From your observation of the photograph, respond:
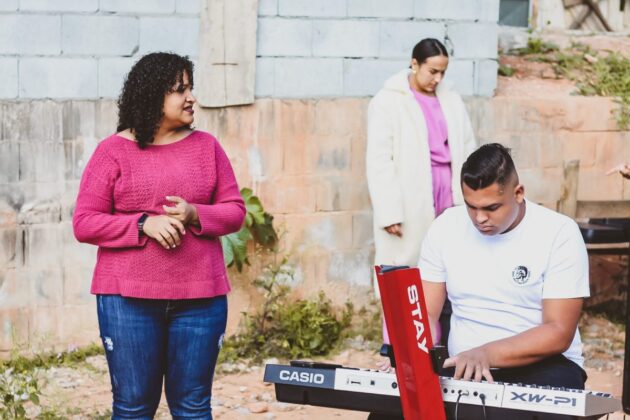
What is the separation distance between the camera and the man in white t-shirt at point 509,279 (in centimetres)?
390

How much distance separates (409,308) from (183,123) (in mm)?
1489

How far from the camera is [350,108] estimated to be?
744 centimetres

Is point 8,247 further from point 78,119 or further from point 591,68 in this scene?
point 591,68

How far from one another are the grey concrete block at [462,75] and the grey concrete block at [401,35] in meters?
0.26

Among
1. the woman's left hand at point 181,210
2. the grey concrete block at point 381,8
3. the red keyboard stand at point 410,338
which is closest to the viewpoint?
the red keyboard stand at point 410,338

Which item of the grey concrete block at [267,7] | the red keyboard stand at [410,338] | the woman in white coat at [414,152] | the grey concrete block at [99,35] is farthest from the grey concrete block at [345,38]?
the red keyboard stand at [410,338]

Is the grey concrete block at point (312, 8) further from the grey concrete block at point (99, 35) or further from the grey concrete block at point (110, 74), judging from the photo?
the grey concrete block at point (110, 74)

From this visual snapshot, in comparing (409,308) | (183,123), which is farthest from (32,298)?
(409,308)

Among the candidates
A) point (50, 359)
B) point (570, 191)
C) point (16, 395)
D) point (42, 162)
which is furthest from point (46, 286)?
point (570, 191)

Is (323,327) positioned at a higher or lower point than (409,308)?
lower

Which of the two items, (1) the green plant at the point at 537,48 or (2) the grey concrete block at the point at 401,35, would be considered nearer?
(2) the grey concrete block at the point at 401,35

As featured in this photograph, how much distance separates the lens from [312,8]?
288 inches

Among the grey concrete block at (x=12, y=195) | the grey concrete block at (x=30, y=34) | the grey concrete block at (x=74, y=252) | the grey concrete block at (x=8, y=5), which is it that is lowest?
the grey concrete block at (x=74, y=252)

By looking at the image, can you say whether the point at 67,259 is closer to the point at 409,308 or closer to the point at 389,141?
the point at 389,141
